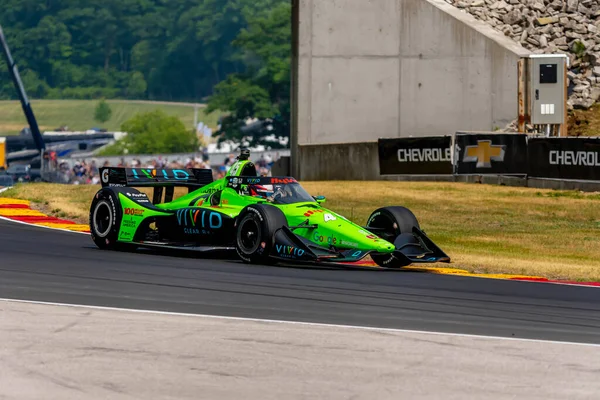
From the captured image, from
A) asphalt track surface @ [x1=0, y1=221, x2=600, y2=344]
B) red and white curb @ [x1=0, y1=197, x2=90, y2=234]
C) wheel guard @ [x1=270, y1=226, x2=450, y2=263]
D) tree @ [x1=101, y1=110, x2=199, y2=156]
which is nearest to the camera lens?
asphalt track surface @ [x1=0, y1=221, x2=600, y2=344]

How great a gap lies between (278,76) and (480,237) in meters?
129

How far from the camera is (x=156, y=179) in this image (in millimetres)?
19938

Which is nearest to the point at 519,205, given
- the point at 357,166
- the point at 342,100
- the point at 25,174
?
the point at 357,166

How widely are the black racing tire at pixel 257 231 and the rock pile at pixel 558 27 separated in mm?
28938

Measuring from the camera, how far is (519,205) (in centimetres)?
2992

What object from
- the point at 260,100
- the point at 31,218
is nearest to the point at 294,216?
the point at 31,218

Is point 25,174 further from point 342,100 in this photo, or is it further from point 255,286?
point 255,286

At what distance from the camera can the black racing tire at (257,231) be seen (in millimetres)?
16422

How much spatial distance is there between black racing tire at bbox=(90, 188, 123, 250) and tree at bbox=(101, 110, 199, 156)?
143 meters

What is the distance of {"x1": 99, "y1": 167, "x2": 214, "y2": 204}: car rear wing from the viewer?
1981 centimetres

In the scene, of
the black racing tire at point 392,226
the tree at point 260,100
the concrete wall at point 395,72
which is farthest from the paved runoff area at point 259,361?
the tree at point 260,100

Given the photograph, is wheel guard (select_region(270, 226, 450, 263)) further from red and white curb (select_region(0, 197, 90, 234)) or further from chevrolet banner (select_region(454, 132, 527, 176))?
chevrolet banner (select_region(454, 132, 527, 176))

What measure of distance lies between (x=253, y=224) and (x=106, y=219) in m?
3.28

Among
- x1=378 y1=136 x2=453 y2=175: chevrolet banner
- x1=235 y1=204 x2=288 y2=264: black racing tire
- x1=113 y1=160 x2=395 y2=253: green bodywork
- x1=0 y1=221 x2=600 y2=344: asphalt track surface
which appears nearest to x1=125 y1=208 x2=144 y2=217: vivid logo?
x1=113 y1=160 x2=395 y2=253: green bodywork
